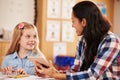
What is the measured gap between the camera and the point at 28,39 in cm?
246

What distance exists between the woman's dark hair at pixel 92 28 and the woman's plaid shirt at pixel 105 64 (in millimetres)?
54

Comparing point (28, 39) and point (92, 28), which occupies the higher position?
point (92, 28)

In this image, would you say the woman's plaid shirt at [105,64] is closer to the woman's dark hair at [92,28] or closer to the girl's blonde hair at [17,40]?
the woman's dark hair at [92,28]

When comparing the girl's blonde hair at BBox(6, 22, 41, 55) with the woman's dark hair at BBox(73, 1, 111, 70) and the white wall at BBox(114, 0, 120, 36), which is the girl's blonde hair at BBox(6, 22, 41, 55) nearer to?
the woman's dark hair at BBox(73, 1, 111, 70)

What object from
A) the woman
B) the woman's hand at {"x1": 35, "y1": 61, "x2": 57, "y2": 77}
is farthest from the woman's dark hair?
the woman's hand at {"x1": 35, "y1": 61, "x2": 57, "y2": 77}

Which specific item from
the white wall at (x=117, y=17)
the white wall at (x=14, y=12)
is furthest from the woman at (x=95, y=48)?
the white wall at (x=117, y=17)

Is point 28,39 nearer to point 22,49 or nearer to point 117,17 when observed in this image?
point 22,49

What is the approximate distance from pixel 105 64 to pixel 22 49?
3.43 feet

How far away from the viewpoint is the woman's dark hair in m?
1.70

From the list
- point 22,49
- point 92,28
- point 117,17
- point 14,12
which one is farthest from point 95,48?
point 117,17

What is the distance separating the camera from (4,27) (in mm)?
4320

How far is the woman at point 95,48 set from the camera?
1598mm

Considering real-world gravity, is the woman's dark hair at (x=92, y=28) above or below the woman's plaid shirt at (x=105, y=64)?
above

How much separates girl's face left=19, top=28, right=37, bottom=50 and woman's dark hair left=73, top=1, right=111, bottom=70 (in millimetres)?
794
